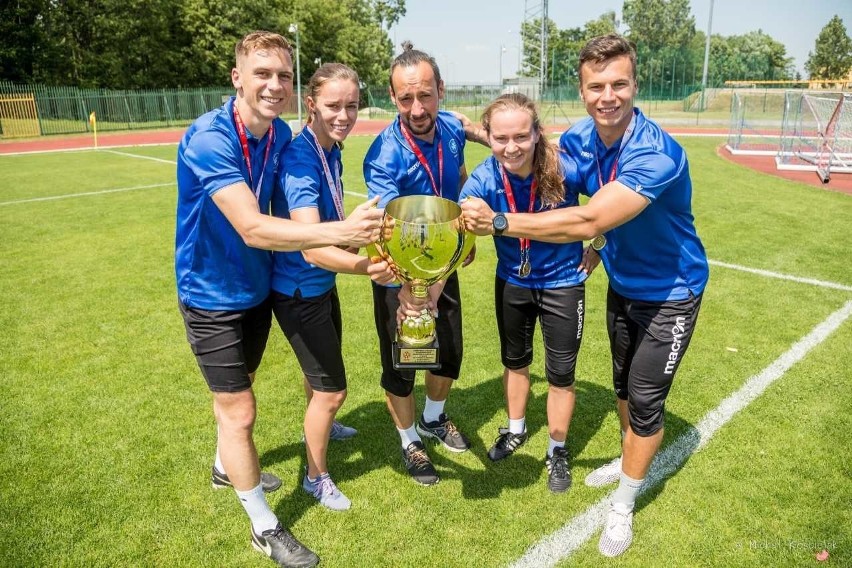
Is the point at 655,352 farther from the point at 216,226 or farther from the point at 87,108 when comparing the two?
the point at 87,108

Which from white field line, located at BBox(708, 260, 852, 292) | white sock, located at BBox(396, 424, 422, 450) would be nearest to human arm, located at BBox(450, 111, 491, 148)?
white sock, located at BBox(396, 424, 422, 450)

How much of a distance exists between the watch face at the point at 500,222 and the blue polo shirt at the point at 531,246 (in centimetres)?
67

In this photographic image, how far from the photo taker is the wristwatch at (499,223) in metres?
2.61

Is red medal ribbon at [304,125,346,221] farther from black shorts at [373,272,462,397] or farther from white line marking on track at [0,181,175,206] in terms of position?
white line marking on track at [0,181,175,206]

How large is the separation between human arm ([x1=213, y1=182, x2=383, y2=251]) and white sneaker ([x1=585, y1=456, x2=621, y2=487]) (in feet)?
7.12

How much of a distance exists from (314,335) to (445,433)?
1451 mm

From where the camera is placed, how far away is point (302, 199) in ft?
9.04

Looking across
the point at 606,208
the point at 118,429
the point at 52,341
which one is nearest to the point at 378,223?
the point at 606,208

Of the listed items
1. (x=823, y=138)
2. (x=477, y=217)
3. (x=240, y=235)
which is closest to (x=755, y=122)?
(x=823, y=138)

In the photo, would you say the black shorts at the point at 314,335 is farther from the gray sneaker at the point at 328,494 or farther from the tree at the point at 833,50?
the tree at the point at 833,50

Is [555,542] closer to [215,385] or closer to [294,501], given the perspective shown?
[294,501]

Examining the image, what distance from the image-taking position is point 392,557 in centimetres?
303

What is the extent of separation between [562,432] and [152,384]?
3.27 m

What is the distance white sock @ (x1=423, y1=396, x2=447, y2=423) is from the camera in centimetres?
412
